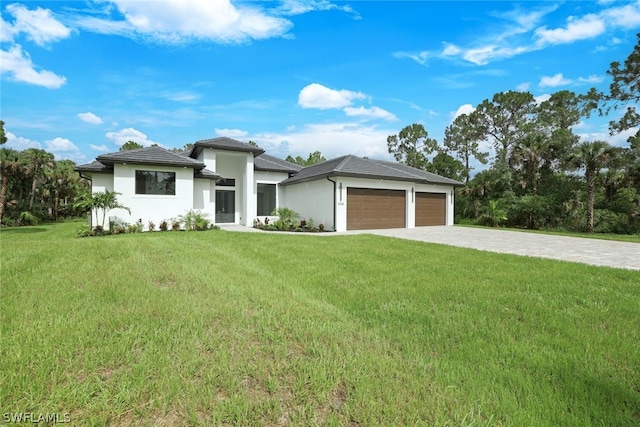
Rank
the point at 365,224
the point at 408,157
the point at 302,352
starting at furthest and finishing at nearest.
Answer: the point at 408,157 → the point at 365,224 → the point at 302,352

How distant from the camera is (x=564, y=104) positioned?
88.7ft

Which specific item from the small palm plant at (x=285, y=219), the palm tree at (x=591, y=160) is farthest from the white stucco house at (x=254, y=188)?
the palm tree at (x=591, y=160)

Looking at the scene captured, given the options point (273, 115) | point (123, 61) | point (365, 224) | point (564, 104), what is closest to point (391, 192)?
point (365, 224)

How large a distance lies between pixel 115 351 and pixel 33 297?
2.39m

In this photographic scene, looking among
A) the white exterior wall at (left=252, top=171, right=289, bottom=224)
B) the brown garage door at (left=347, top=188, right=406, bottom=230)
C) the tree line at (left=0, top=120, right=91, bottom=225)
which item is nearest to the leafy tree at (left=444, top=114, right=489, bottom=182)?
the brown garage door at (left=347, top=188, right=406, bottom=230)

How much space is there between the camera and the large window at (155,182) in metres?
14.7

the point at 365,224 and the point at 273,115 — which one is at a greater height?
the point at 273,115

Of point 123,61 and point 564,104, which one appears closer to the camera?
point 123,61

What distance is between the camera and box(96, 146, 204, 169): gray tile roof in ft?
45.2

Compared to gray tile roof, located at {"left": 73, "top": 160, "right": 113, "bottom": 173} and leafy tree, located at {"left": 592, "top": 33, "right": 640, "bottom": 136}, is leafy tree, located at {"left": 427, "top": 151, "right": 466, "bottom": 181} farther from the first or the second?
gray tile roof, located at {"left": 73, "top": 160, "right": 113, "bottom": 173}

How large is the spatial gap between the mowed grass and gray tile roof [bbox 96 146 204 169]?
31.4 feet

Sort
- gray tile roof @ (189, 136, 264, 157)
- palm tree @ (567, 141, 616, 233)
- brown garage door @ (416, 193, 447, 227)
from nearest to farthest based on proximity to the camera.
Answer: gray tile roof @ (189, 136, 264, 157) → palm tree @ (567, 141, 616, 233) → brown garage door @ (416, 193, 447, 227)

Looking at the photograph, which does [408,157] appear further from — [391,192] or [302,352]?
[302,352]

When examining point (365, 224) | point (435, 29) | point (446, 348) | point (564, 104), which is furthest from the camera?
point (564, 104)
